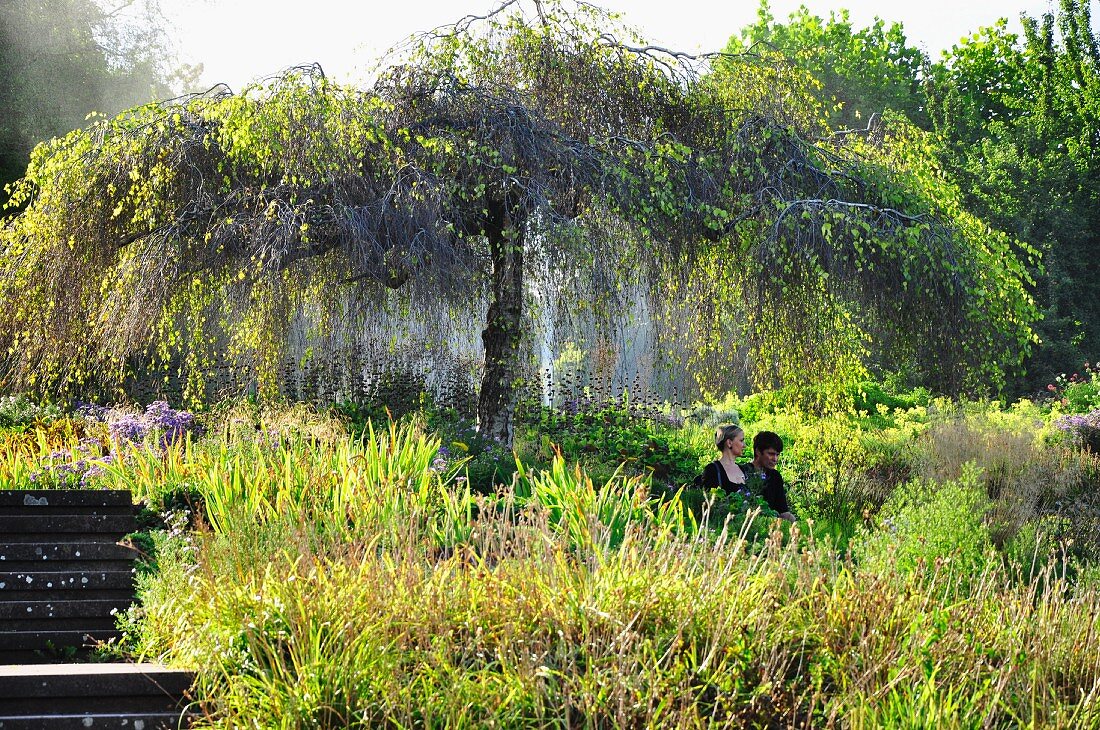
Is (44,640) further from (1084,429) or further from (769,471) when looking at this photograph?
Result: (1084,429)

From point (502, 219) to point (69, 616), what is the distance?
5.00 metres

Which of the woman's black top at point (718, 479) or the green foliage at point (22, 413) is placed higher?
the green foliage at point (22, 413)

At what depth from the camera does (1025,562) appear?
5891 millimetres

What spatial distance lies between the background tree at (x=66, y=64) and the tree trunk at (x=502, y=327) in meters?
9.61

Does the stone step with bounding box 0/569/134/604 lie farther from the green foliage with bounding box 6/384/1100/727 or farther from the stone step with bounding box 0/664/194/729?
the stone step with bounding box 0/664/194/729

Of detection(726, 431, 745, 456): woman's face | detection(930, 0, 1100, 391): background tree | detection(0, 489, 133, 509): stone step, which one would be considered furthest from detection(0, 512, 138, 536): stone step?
detection(930, 0, 1100, 391): background tree

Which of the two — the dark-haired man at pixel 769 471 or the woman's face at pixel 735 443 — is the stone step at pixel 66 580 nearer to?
the woman's face at pixel 735 443

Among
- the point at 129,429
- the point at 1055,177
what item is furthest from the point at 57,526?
the point at 1055,177

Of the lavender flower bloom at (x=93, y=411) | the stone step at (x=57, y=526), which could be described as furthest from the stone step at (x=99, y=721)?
the lavender flower bloom at (x=93, y=411)

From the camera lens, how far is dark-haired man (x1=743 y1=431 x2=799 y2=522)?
7.00 metres

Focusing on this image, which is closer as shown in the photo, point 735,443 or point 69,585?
point 69,585

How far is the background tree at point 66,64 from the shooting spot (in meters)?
16.8

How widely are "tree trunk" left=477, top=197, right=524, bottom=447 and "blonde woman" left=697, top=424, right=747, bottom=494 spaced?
2257 millimetres

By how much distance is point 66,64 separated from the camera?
17.5m
